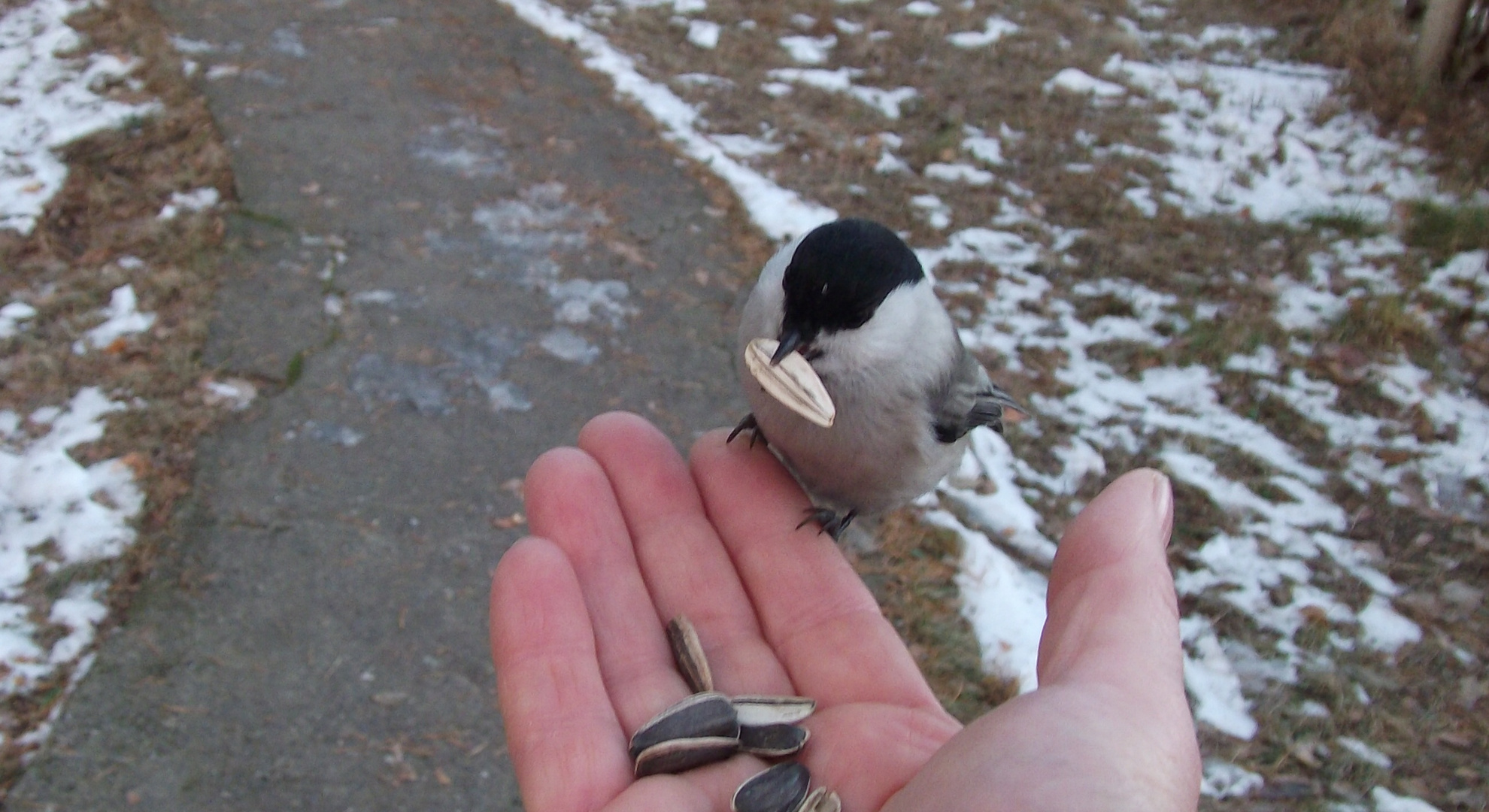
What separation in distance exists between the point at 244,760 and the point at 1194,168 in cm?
505

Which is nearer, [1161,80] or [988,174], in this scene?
[988,174]

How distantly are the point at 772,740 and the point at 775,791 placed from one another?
5.5 inches

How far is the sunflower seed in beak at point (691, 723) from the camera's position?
1886 millimetres

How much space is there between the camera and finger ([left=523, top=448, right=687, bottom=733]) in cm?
207

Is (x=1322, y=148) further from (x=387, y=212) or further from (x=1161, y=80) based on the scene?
(x=387, y=212)

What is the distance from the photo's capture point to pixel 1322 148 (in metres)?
5.34

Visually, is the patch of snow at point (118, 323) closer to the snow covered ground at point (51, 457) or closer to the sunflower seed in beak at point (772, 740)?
the snow covered ground at point (51, 457)

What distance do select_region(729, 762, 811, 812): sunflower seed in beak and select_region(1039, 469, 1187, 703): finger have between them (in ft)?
1.56

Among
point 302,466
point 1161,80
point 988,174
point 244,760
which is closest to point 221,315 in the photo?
point 302,466

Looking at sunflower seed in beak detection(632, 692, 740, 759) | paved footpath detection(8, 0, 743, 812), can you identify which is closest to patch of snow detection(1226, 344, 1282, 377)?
paved footpath detection(8, 0, 743, 812)

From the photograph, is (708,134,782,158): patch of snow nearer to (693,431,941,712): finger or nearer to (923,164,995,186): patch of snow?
(923,164,995,186): patch of snow

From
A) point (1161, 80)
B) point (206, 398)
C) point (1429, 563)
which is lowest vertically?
point (1429, 563)

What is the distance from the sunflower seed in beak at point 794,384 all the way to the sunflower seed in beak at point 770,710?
1.85ft

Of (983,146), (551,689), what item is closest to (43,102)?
(551,689)
